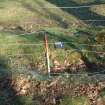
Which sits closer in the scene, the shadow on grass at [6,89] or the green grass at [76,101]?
the green grass at [76,101]

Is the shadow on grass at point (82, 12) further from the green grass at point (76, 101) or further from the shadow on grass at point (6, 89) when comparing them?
the green grass at point (76, 101)

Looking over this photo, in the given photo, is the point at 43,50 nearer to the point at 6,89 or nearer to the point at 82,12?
the point at 6,89

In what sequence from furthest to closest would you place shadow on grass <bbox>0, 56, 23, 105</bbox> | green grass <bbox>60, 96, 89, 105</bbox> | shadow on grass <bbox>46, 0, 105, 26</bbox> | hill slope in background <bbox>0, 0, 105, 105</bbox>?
shadow on grass <bbox>46, 0, 105, 26</bbox>, hill slope in background <bbox>0, 0, 105, 105</bbox>, shadow on grass <bbox>0, 56, 23, 105</bbox>, green grass <bbox>60, 96, 89, 105</bbox>

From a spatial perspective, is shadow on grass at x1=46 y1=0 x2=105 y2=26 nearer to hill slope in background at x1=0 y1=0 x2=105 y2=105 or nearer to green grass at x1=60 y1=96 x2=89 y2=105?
hill slope in background at x1=0 y1=0 x2=105 y2=105

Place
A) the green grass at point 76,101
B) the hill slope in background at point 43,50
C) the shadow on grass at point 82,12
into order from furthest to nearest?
the shadow on grass at point 82,12, the hill slope in background at point 43,50, the green grass at point 76,101

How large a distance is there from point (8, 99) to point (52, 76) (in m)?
1.40

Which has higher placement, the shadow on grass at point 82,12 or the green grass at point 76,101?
the green grass at point 76,101

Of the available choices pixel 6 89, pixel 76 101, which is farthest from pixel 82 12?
pixel 76 101

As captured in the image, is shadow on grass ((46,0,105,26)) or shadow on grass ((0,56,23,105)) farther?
shadow on grass ((46,0,105,26))

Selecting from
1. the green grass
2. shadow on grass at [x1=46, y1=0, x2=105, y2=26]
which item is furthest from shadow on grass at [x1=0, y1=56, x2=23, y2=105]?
shadow on grass at [x1=46, y1=0, x2=105, y2=26]

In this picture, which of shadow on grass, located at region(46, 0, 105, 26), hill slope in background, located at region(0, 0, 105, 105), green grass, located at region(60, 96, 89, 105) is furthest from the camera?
shadow on grass, located at region(46, 0, 105, 26)

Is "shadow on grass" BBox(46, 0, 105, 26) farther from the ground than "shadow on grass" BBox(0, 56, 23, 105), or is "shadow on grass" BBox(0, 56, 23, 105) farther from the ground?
"shadow on grass" BBox(0, 56, 23, 105)

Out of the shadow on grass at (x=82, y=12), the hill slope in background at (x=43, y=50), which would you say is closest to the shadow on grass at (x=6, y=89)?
the hill slope in background at (x=43, y=50)

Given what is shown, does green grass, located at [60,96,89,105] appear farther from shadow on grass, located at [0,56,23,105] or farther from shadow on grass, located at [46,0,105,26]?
shadow on grass, located at [46,0,105,26]
